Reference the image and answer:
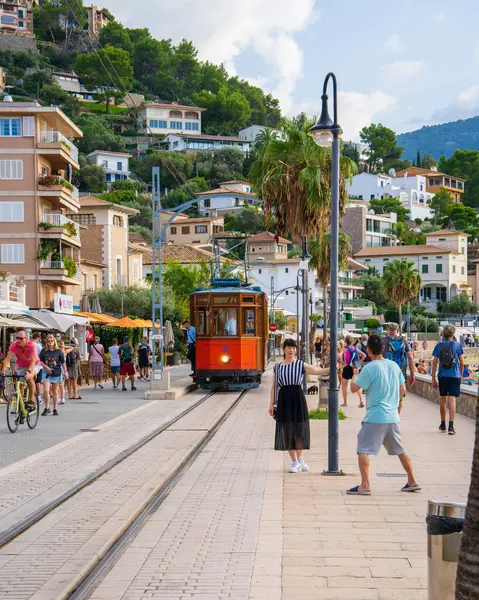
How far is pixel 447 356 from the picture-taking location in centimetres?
1544

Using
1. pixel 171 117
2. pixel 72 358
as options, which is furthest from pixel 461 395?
pixel 171 117

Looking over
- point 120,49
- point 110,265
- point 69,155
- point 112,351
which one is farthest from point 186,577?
point 120,49

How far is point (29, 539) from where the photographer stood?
315 inches

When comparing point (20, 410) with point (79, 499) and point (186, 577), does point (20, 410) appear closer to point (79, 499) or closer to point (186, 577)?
point (79, 499)

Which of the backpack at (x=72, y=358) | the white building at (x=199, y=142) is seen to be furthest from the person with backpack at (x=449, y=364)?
the white building at (x=199, y=142)

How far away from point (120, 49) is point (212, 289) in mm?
163497

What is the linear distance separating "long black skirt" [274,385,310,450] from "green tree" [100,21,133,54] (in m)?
194

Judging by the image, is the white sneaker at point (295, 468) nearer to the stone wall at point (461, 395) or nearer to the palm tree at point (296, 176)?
the stone wall at point (461, 395)

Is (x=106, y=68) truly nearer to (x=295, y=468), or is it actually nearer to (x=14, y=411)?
(x=14, y=411)

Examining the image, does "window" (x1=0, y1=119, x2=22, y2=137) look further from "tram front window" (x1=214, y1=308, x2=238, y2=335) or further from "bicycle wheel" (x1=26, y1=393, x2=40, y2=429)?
"bicycle wheel" (x1=26, y1=393, x2=40, y2=429)

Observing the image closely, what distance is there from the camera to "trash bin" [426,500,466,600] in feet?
15.5

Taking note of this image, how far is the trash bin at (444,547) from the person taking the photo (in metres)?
4.74

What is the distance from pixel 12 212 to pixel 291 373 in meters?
44.0

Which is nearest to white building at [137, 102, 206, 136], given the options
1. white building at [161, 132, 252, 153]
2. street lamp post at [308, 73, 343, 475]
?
white building at [161, 132, 252, 153]
